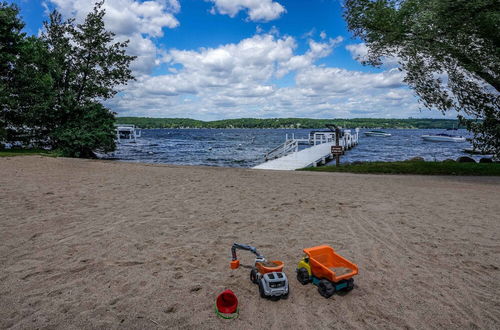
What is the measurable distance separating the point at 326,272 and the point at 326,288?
0.66ft

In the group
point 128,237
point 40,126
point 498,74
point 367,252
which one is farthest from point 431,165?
point 40,126

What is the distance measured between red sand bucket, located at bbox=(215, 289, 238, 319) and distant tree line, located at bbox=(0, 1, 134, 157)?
23761 mm

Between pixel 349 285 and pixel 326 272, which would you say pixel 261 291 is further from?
pixel 349 285

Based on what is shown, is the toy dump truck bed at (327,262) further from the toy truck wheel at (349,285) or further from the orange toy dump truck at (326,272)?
the toy truck wheel at (349,285)

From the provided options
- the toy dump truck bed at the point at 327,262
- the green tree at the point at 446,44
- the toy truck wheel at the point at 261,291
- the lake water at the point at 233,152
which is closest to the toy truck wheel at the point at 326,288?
the toy dump truck bed at the point at 327,262

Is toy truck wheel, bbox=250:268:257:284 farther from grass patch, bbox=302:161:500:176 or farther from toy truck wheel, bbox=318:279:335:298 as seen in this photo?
grass patch, bbox=302:161:500:176

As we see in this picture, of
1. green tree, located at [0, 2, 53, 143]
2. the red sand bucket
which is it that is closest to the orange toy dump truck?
the red sand bucket

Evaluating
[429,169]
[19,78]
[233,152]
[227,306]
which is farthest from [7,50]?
[429,169]

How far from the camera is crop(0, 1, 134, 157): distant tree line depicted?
72.1 ft

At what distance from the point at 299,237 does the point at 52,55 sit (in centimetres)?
2662

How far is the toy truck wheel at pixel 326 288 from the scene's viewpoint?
12.8 ft

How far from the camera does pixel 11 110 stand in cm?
2214

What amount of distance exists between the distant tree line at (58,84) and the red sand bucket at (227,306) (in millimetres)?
23761

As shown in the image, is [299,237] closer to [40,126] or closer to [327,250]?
[327,250]
